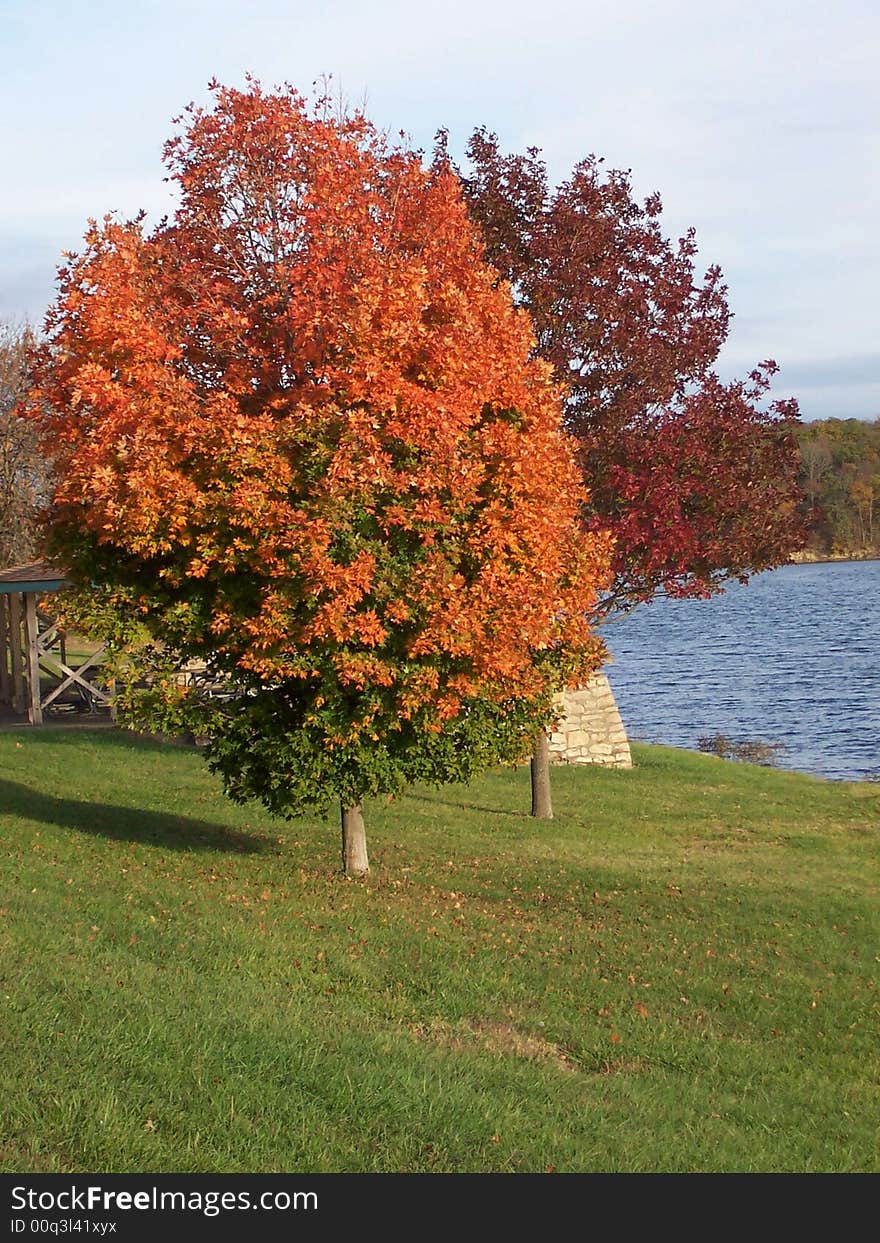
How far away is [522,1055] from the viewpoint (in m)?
7.87

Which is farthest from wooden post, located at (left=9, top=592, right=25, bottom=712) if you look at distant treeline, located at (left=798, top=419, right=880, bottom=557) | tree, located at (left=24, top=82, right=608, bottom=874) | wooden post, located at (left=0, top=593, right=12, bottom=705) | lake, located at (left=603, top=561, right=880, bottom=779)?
distant treeline, located at (left=798, top=419, right=880, bottom=557)

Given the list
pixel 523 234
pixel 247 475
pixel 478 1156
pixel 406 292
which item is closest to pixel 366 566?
pixel 247 475

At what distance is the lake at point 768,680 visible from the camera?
2966cm

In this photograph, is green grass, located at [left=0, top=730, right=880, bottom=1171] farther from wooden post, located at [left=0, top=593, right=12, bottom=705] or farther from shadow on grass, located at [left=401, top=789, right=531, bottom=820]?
wooden post, located at [left=0, top=593, right=12, bottom=705]

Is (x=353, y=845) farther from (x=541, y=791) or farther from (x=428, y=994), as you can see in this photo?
(x=541, y=791)

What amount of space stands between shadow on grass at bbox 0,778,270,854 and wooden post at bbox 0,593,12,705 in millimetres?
14530

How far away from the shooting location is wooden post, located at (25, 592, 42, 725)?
26125 mm

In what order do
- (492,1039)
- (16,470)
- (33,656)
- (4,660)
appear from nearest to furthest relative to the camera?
(492,1039), (33,656), (4,660), (16,470)

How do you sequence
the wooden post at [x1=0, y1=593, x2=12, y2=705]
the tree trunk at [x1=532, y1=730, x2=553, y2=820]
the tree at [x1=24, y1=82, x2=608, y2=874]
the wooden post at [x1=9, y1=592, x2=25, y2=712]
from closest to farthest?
the tree at [x1=24, y1=82, x2=608, y2=874], the tree trunk at [x1=532, y1=730, x2=553, y2=820], the wooden post at [x1=9, y1=592, x2=25, y2=712], the wooden post at [x1=0, y1=593, x2=12, y2=705]

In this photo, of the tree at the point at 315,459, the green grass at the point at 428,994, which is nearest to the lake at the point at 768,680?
the green grass at the point at 428,994

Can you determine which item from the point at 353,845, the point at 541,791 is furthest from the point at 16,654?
the point at 353,845

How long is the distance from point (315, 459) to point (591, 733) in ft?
47.9

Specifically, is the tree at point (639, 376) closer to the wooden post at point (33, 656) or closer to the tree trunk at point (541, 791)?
the tree trunk at point (541, 791)

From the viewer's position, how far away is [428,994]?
911 cm
